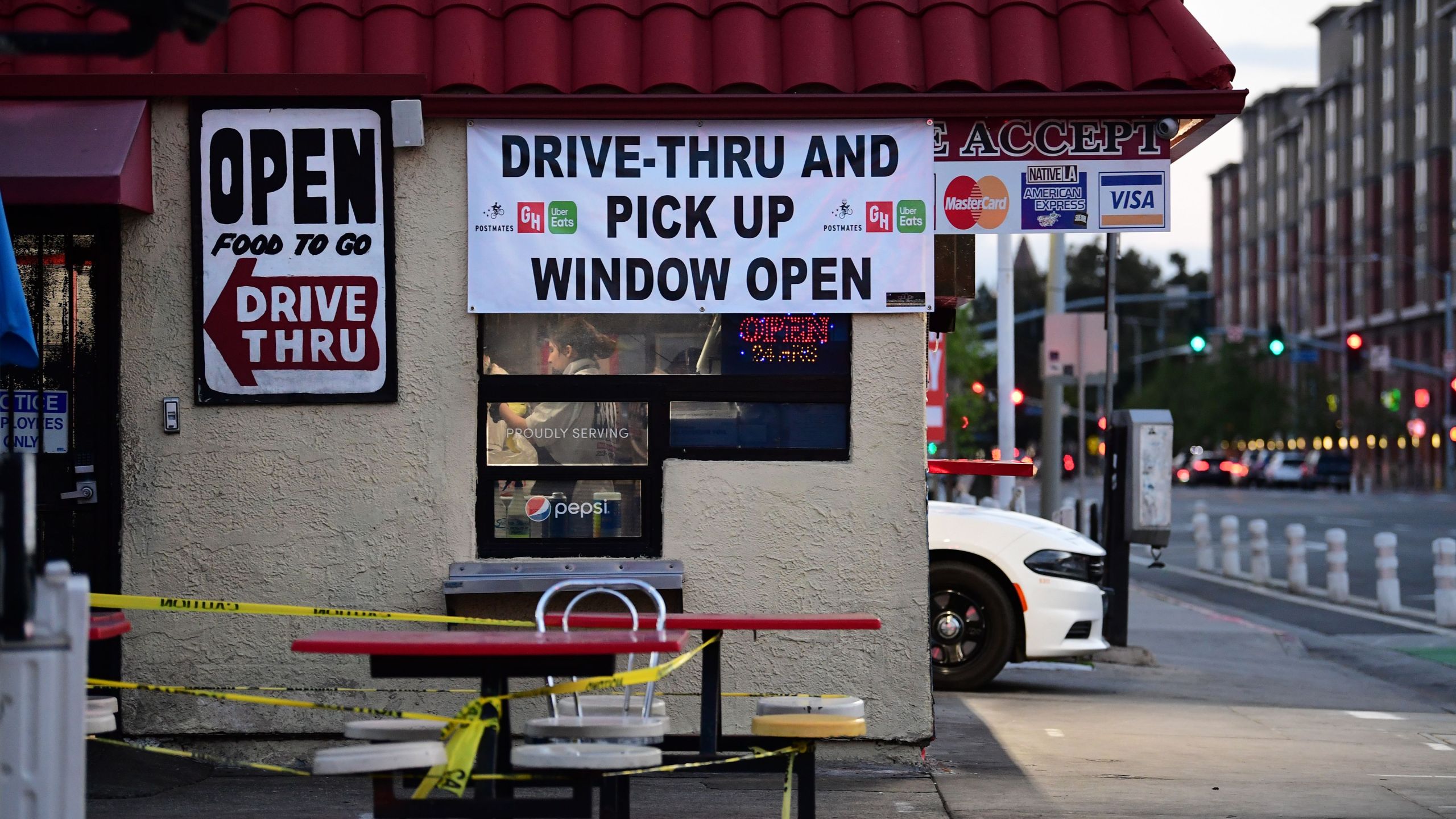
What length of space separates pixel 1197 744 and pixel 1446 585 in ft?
31.0

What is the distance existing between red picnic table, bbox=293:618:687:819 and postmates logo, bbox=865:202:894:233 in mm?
3003

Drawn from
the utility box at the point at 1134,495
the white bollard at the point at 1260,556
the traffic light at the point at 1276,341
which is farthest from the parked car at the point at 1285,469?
the utility box at the point at 1134,495

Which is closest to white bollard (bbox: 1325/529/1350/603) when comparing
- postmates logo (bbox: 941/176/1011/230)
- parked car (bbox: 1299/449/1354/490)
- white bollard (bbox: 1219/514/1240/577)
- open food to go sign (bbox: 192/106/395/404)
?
white bollard (bbox: 1219/514/1240/577)

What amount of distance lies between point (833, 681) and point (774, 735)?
2.13 meters

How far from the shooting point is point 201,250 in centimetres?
767

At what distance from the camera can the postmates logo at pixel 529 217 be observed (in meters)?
7.71

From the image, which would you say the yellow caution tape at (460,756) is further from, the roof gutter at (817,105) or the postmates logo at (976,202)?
the postmates logo at (976,202)

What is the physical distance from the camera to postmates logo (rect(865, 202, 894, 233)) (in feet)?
25.5

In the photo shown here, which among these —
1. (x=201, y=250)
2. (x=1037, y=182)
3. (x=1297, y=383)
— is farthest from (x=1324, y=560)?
(x=1297, y=383)

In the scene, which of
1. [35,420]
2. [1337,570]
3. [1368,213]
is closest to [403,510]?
[35,420]

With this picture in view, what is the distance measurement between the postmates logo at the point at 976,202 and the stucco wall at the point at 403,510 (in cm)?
84

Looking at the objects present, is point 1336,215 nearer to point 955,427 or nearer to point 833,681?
point 955,427

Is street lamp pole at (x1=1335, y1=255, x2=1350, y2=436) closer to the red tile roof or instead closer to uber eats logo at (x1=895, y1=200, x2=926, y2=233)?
the red tile roof

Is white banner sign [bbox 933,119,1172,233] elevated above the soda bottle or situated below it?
above
